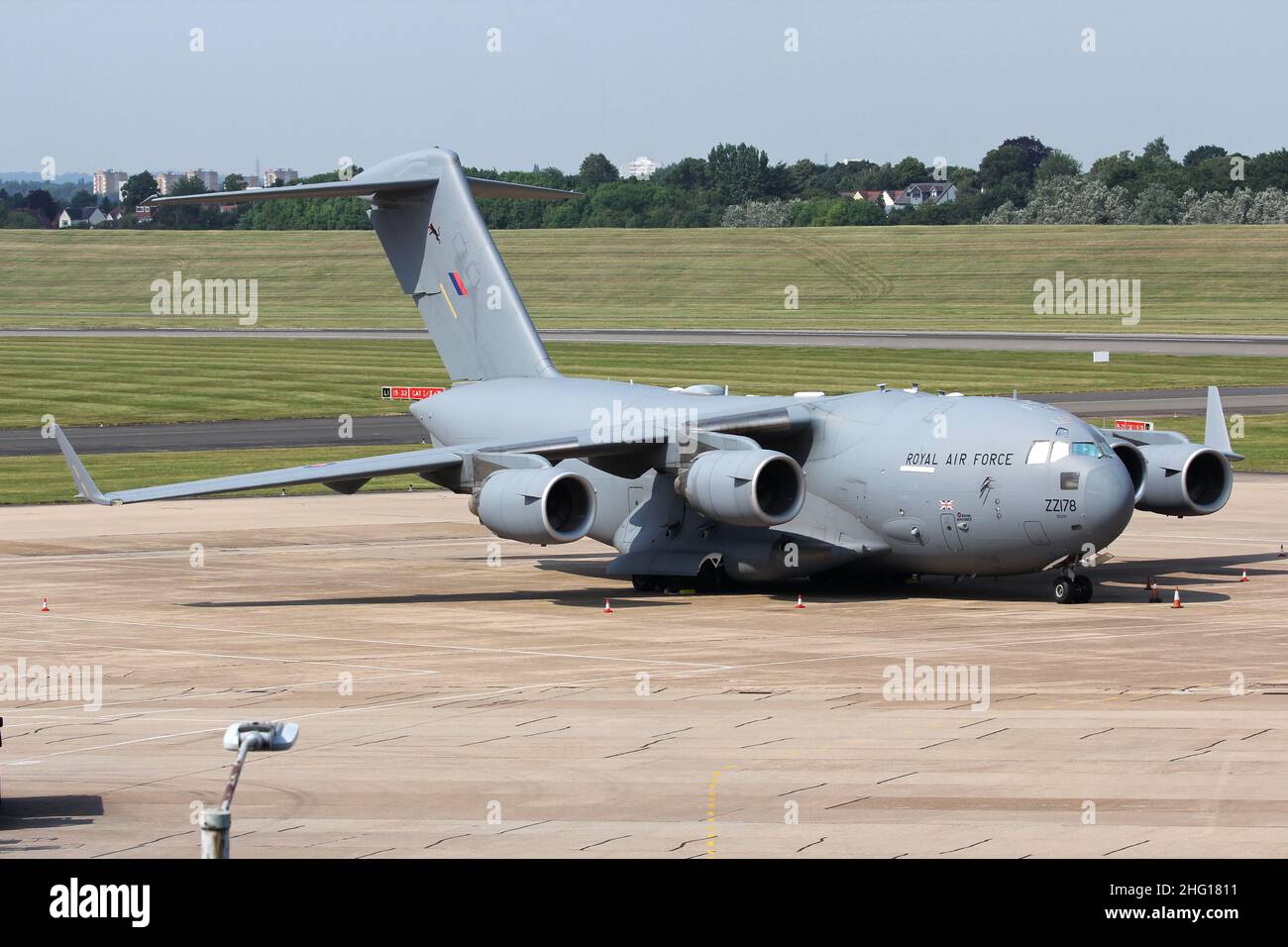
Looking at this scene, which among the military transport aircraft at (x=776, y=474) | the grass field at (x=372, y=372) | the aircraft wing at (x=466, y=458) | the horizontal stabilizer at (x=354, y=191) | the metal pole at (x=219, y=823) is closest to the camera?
the metal pole at (x=219, y=823)

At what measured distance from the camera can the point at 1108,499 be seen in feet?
94.9

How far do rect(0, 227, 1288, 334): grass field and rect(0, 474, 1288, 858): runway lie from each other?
7819 cm

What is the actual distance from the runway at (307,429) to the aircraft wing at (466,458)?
2576 centimetres

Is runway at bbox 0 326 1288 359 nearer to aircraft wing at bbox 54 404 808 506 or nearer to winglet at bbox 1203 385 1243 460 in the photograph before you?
winglet at bbox 1203 385 1243 460

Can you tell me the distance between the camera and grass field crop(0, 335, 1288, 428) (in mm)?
71000

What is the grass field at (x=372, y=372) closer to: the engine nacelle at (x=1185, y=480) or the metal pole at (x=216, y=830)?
the engine nacelle at (x=1185, y=480)

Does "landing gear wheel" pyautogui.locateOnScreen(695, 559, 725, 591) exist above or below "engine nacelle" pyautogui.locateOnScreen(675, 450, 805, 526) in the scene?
below

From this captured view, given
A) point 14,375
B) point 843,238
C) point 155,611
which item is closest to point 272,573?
point 155,611

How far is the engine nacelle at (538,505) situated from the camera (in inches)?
1186

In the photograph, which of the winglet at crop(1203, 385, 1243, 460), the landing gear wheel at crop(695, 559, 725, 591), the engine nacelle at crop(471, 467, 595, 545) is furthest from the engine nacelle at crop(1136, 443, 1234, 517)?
the engine nacelle at crop(471, 467, 595, 545)

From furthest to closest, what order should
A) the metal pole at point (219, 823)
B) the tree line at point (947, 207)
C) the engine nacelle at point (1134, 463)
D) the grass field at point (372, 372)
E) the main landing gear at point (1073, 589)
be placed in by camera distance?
the tree line at point (947, 207), the grass field at point (372, 372), the engine nacelle at point (1134, 463), the main landing gear at point (1073, 589), the metal pole at point (219, 823)

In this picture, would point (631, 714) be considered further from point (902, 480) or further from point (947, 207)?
point (947, 207)

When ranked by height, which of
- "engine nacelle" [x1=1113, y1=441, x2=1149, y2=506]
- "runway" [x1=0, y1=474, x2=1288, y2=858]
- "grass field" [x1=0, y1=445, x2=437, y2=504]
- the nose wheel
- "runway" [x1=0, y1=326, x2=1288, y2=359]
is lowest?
"runway" [x1=0, y1=474, x2=1288, y2=858]

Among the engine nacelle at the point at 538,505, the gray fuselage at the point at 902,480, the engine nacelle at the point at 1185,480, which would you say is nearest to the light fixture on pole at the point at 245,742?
the engine nacelle at the point at 538,505
